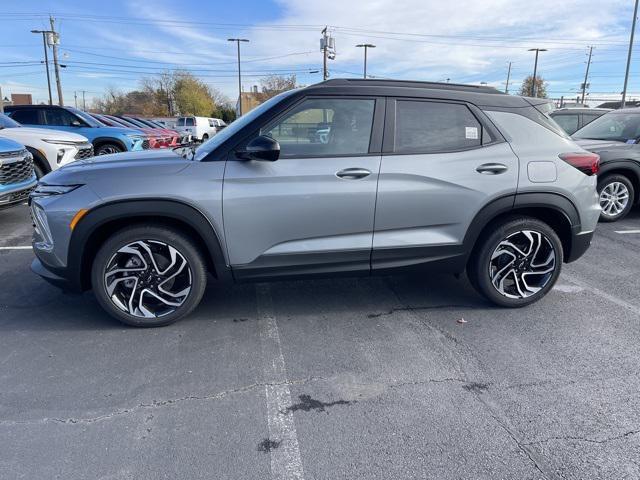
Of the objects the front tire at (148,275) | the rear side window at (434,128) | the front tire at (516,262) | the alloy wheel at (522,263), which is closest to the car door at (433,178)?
the rear side window at (434,128)

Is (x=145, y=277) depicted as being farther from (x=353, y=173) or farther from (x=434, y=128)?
(x=434, y=128)

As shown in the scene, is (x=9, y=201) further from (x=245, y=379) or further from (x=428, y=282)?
(x=428, y=282)

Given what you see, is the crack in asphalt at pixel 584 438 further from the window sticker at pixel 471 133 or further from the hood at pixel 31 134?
the hood at pixel 31 134

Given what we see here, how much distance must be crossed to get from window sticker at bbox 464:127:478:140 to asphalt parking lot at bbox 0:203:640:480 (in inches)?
57.1

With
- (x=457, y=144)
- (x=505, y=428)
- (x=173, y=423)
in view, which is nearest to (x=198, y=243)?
(x=173, y=423)

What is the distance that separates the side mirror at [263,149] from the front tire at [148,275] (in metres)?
0.81

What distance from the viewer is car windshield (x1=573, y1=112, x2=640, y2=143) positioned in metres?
7.28

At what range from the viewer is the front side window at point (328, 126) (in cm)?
339

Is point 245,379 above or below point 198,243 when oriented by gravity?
below

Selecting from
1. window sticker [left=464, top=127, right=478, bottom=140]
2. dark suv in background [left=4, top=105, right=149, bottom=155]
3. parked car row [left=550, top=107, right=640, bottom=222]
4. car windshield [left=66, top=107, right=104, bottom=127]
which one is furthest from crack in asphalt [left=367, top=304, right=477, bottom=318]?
car windshield [left=66, top=107, right=104, bottom=127]

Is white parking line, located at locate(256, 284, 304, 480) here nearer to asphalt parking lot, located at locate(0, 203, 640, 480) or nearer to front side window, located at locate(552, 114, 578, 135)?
asphalt parking lot, located at locate(0, 203, 640, 480)

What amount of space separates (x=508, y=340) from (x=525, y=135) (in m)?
1.65

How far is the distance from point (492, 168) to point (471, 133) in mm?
328

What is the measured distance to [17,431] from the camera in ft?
7.77
